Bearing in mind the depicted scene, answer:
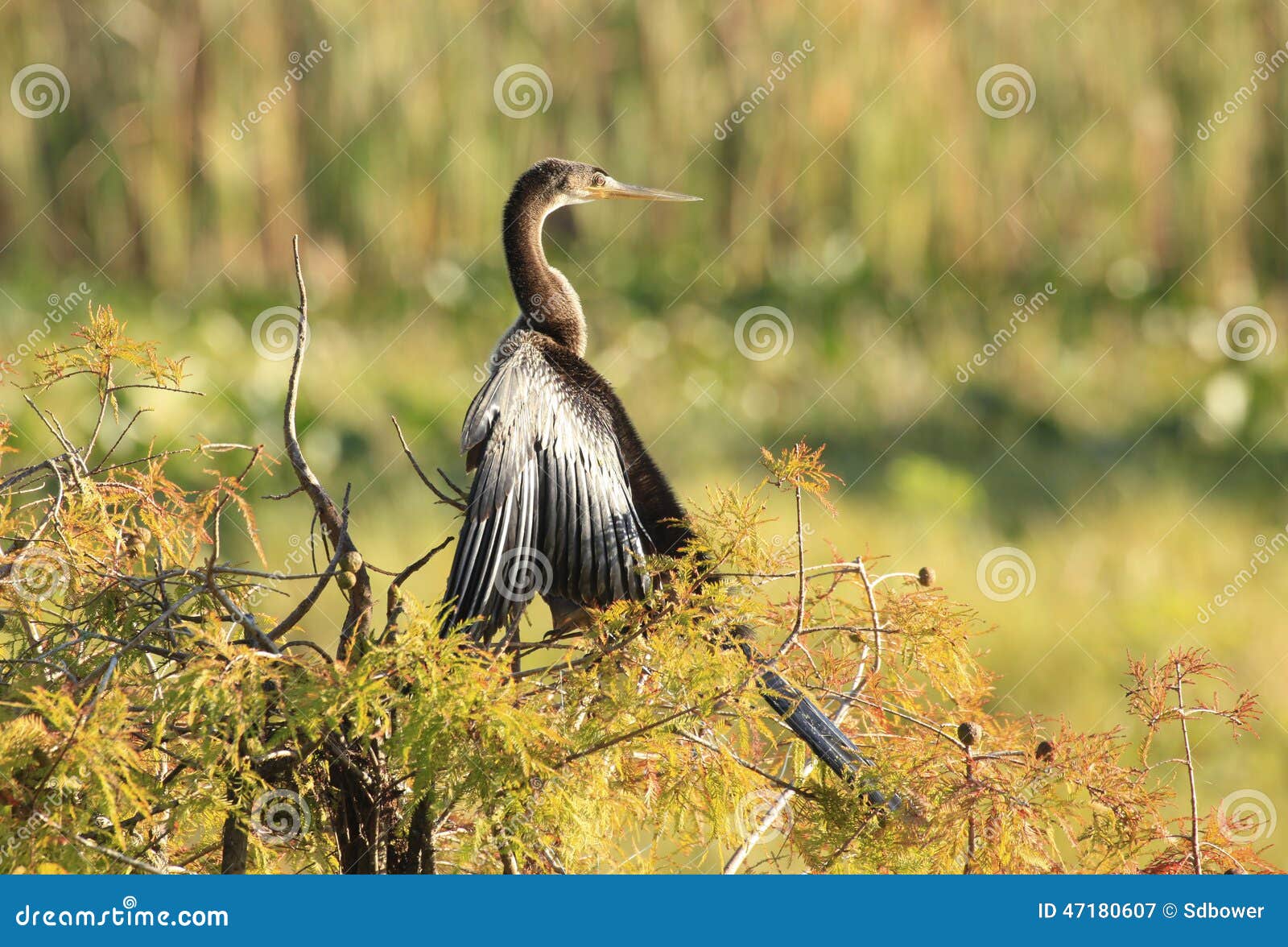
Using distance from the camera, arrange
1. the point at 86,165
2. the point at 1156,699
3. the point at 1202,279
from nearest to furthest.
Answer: the point at 1156,699
the point at 86,165
the point at 1202,279

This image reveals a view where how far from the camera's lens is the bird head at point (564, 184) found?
8.96 feet

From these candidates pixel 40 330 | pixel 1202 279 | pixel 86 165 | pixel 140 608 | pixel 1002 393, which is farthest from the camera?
pixel 1202 279

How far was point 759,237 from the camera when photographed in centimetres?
526

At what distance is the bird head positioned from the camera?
273 centimetres

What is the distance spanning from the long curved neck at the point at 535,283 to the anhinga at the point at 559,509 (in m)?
0.23

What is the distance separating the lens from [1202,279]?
18.3ft

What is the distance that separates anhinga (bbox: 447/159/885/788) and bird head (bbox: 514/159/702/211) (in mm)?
511

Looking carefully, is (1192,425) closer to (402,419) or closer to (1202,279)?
(1202,279)

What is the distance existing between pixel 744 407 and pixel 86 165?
244 centimetres

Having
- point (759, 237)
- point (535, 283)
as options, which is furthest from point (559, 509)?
point (759, 237)

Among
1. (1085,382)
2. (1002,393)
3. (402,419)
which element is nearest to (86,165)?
(402,419)

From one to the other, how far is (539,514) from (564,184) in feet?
3.39

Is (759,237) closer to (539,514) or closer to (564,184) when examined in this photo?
(564,184)

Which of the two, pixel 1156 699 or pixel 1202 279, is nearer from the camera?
pixel 1156 699
